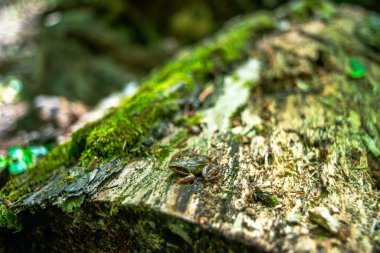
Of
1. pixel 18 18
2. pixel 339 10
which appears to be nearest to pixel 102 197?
pixel 339 10

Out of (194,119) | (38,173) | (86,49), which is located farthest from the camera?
(86,49)

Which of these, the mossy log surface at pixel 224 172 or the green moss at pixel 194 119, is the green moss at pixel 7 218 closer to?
the mossy log surface at pixel 224 172

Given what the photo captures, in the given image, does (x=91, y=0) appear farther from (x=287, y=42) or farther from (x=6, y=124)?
(x=287, y=42)

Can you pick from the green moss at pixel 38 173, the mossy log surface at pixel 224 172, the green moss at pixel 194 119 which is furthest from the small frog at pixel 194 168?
the green moss at pixel 38 173

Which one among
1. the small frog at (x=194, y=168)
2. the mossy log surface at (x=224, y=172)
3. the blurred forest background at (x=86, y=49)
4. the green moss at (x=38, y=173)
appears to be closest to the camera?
the mossy log surface at (x=224, y=172)

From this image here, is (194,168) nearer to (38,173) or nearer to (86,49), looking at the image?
(38,173)

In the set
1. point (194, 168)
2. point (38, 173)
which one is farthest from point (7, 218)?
point (194, 168)

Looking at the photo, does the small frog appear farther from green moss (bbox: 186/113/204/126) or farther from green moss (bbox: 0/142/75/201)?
green moss (bbox: 0/142/75/201)

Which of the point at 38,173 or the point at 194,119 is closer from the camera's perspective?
the point at 38,173
